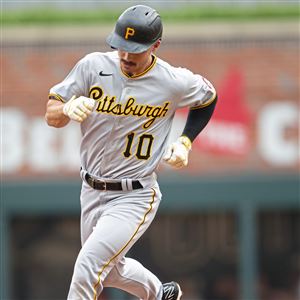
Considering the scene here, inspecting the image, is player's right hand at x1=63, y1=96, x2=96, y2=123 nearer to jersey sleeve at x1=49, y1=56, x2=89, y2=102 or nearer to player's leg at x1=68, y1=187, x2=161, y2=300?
jersey sleeve at x1=49, y1=56, x2=89, y2=102

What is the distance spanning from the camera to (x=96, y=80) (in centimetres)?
718

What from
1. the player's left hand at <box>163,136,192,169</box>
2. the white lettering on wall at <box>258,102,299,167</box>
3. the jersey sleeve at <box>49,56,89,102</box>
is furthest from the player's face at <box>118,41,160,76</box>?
the white lettering on wall at <box>258,102,299,167</box>

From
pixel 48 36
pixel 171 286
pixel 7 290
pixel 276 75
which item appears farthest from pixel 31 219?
pixel 171 286

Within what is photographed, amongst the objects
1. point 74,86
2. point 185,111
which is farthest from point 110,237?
point 185,111

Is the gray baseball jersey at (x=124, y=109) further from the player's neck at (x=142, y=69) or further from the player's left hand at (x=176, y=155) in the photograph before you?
the player's left hand at (x=176, y=155)

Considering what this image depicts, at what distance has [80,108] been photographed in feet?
22.3

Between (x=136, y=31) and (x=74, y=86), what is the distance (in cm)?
52

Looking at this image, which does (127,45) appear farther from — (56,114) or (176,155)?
(176,155)

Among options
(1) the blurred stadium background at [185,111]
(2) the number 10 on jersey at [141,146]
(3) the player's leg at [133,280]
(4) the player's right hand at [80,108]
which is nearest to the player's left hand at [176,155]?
(2) the number 10 on jersey at [141,146]

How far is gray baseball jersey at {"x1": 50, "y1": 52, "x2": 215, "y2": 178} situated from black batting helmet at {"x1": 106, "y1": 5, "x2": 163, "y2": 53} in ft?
0.87

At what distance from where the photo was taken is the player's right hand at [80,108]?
6.77 meters

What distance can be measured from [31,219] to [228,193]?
2.96 meters

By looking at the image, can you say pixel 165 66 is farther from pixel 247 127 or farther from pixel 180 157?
pixel 247 127

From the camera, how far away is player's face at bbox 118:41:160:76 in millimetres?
7047
